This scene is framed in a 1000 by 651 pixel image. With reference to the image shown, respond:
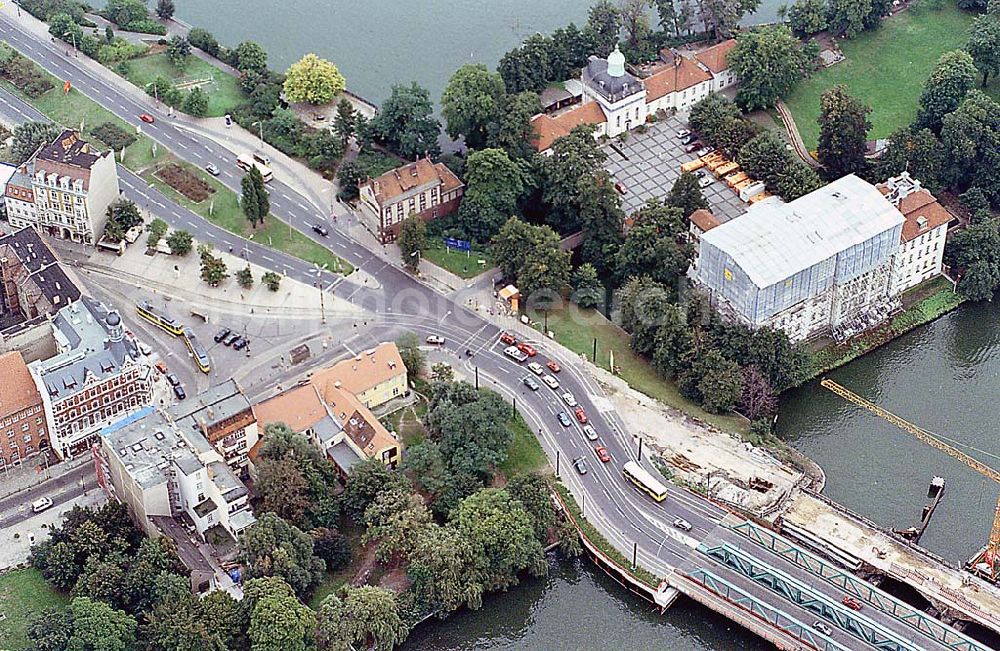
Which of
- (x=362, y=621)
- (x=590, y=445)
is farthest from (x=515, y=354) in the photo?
(x=362, y=621)

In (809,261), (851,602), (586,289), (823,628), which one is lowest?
(823,628)

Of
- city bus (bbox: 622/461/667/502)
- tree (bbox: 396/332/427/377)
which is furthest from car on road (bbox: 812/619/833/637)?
tree (bbox: 396/332/427/377)

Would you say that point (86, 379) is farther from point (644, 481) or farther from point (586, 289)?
point (586, 289)

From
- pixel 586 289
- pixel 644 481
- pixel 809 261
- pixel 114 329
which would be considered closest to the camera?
pixel 644 481

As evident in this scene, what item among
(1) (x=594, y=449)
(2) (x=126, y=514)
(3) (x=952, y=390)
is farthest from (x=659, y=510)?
(2) (x=126, y=514)

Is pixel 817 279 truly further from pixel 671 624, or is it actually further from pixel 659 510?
pixel 671 624

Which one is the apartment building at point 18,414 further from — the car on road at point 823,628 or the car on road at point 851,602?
the car on road at point 851,602

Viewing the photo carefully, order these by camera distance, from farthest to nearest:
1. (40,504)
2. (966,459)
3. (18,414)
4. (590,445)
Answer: (966,459) < (590,445) < (18,414) < (40,504)
